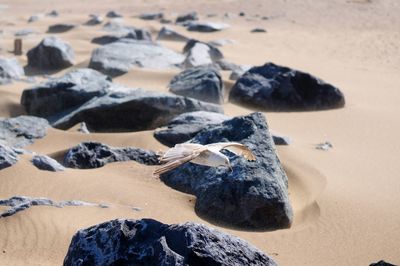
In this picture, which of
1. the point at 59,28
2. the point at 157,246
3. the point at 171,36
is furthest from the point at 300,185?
the point at 59,28

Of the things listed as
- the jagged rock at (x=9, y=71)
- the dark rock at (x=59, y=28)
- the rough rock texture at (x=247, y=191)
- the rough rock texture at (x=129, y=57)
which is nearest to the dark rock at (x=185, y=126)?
the rough rock texture at (x=247, y=191)

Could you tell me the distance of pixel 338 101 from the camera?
29.6ft

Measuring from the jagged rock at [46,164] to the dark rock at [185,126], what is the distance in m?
1.25

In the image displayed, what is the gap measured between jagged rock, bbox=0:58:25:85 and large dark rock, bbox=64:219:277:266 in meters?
6.50

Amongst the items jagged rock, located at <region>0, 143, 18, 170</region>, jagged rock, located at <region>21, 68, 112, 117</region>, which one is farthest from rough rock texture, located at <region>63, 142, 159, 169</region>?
jagged rock, located at <region>21, 68, 112, 117</region>

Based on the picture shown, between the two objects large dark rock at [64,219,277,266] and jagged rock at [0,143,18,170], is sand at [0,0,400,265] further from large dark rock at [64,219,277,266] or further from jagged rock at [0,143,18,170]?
large dark rock at [64,219,277,266]

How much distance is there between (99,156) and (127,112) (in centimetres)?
142

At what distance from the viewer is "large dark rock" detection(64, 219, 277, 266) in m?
2.94

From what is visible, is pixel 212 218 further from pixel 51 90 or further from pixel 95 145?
pixel 51 90

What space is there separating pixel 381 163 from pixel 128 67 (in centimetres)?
514

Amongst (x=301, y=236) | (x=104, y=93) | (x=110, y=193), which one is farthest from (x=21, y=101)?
(x=301, y=236)

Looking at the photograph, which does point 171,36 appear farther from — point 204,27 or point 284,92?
point 284,92

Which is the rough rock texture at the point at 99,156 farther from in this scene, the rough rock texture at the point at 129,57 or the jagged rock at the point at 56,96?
the rough rock texture at the point at 129,57

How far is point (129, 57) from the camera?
1096cm
